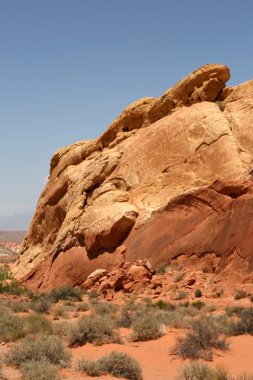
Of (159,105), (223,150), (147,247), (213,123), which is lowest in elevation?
(147,247)

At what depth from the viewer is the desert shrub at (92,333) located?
1043cm

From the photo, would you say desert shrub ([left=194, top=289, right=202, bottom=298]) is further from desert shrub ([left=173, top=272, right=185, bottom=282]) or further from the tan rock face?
the tan rock face

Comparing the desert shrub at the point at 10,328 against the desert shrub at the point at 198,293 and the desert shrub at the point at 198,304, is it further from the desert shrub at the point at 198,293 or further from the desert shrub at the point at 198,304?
the desert shrub at the point at 198,293

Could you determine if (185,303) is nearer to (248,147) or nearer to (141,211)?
(141,211)

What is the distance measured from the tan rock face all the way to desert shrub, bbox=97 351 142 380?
1046 centimetres

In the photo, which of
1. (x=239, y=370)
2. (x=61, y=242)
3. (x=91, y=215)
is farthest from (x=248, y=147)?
(x=239, y=370)

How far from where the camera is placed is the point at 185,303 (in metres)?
15.3

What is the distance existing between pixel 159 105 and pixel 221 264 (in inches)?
561

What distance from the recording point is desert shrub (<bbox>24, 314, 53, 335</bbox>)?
11211 millimetres

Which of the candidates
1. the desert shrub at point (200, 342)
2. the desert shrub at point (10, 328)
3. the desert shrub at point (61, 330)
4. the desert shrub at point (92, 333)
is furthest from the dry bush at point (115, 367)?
the desert shrub at point (10, 328)

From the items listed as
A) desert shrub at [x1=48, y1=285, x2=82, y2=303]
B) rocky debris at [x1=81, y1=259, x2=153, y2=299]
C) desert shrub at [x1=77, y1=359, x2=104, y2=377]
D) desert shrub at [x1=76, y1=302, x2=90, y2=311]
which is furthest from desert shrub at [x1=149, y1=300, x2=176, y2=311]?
desert shrub at [x1=77, y1=359, x2=104, y2=377]

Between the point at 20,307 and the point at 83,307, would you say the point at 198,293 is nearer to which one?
the point at 83,307

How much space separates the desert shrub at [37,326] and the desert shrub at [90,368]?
315 centimetres

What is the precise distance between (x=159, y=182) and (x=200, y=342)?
15.9 meters
